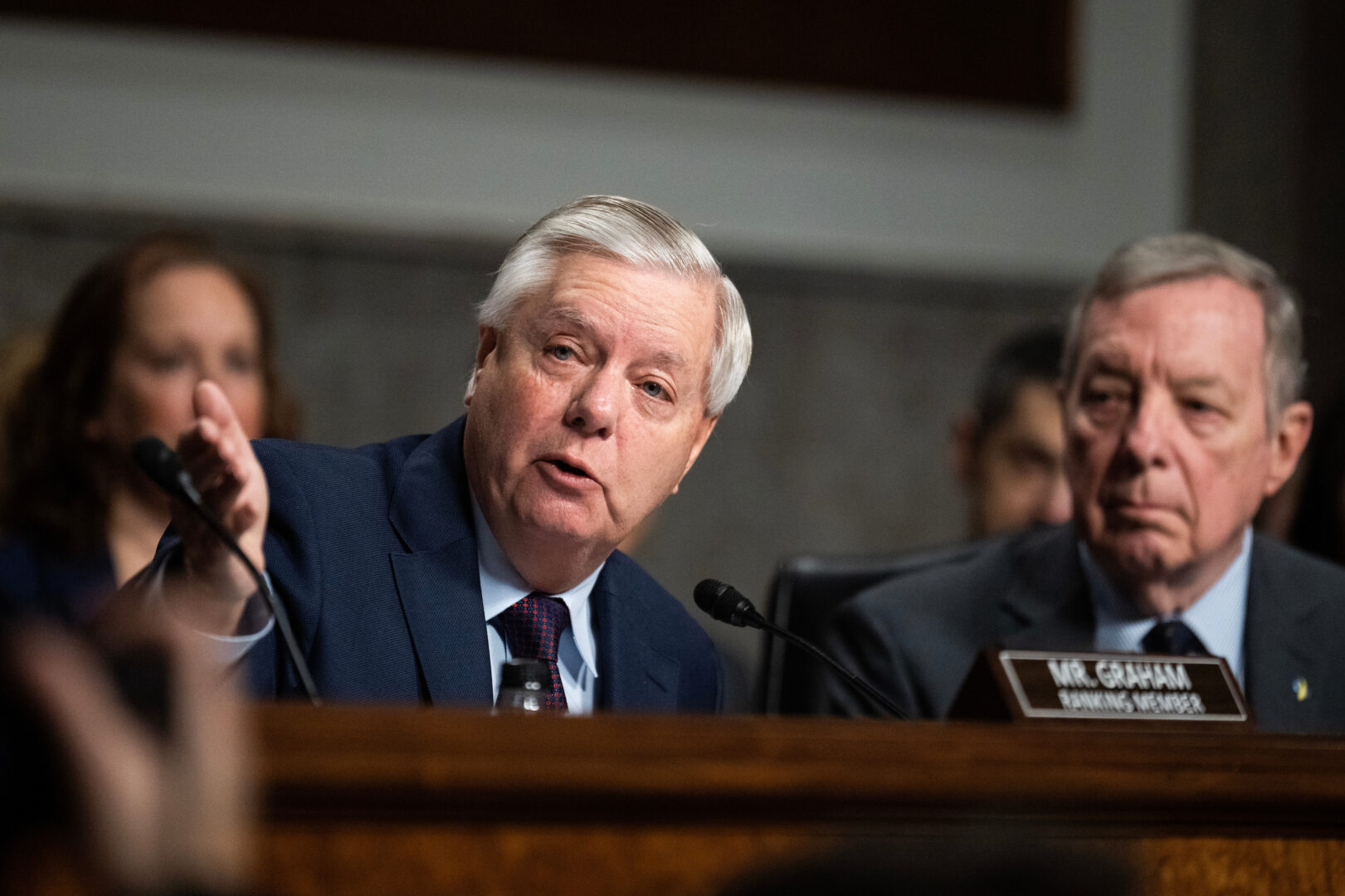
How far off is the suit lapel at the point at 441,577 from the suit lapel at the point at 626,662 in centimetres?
21

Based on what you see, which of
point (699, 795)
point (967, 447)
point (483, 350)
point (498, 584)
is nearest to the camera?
point (699, 795)

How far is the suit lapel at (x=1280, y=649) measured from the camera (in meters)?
2.08

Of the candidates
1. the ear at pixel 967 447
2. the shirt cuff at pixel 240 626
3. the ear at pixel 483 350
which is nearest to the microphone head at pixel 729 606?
the ear at pixel 483 350

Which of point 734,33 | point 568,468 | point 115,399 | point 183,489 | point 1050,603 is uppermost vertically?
point 734,33

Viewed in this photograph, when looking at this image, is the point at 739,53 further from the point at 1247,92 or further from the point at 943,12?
the point at 1247,92

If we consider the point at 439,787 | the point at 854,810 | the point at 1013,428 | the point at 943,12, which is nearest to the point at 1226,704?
the point at 854,810

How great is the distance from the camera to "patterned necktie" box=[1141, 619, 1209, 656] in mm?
2141

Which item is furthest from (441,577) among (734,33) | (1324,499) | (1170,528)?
(734,33)

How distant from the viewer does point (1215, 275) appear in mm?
2244

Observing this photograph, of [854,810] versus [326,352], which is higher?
[854,810]

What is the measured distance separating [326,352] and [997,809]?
11.9ft

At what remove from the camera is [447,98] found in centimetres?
419

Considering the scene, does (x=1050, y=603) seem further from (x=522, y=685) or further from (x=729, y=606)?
(x=522, y=685)

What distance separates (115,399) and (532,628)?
1.21 metres
